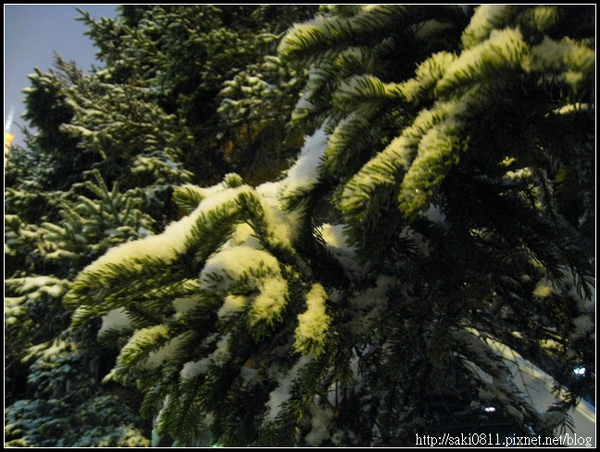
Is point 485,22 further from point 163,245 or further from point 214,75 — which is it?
point 214,75

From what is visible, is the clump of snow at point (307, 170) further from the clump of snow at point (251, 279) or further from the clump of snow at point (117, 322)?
the clump of snow at point (117, 322)

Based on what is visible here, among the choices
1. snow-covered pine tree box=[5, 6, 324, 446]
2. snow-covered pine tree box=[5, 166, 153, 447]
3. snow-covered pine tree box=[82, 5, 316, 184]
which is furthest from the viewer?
snow-covered pine tree box=[82, 5, 316, 184]

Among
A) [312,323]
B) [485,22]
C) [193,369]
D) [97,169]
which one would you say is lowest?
[193,369]

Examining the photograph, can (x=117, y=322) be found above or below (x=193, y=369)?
above

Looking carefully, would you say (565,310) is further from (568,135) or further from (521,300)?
(568,135)

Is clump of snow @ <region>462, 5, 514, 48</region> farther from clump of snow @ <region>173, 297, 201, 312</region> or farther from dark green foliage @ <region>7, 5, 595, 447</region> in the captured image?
clump of snow @ <region>173, 297, 201, 312</region>

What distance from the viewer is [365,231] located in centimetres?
86

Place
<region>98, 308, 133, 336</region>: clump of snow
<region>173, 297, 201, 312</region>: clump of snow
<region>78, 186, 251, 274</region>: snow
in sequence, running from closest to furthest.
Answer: <region>78, 186, 251, 274</region>: snow < <region>173, 297, 201, 312</region>: clump of snow < <region>98, 308, 133, 336</region>: clump of snow

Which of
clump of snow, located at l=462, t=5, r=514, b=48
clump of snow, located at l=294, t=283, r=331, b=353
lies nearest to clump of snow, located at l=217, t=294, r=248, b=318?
clump of snow, located at l=294, t=283, r=331, b=353

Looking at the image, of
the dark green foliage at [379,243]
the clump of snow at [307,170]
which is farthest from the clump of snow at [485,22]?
the clump of snow at [307,170]

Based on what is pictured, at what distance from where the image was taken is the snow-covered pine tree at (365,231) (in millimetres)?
728

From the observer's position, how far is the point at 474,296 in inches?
39.3

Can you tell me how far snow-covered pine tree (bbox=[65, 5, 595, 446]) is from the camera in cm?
Answer: 73

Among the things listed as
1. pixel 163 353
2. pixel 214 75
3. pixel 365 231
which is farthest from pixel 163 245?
pixel 214 75
